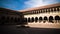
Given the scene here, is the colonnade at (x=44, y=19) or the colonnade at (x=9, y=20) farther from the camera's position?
the colonnade at (x=9, y=20)

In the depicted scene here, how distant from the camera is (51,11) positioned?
1195cm

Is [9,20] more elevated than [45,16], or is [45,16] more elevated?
[45,16]

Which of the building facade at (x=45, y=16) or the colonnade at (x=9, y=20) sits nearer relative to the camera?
the building facade at (x=45, y=16)

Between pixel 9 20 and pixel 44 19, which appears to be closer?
pixel 44 19

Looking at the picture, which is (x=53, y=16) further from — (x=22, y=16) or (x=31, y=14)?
(x=22, y=16)

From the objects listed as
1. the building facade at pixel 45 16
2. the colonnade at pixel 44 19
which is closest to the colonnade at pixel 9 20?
the colonnade at pixel 44 19

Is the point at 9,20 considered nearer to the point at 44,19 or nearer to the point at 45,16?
the point at 44,19

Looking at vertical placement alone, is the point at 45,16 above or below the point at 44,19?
above

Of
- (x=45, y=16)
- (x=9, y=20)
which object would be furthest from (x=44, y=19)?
(x=9, y=20)

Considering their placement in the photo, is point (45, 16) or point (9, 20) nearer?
point (45, 16)

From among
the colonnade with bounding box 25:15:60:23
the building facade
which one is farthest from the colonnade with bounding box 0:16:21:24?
the building facade

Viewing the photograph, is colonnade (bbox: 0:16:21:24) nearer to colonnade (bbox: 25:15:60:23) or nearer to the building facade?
colonnade (bbox: 25:15:60:23)

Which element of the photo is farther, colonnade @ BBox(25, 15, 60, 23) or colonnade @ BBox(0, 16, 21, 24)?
colonnade @ BBox(0, 16, 21, 24)

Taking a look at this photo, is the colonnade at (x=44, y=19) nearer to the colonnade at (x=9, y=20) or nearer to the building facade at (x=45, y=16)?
the building facade at (x=45, y=16)
